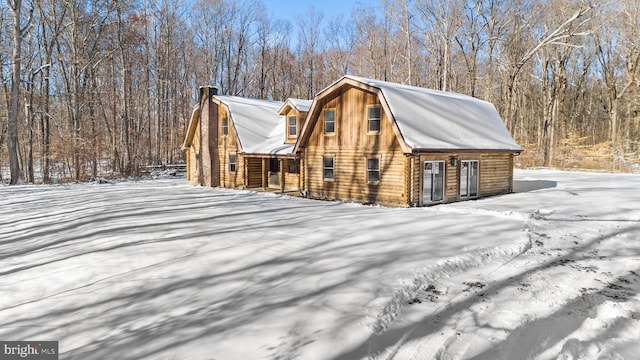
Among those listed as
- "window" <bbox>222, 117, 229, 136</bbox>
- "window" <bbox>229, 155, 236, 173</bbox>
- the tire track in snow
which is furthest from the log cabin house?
the tire track in snow

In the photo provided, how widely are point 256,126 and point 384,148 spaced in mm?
11608

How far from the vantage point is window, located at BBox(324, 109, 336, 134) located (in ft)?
62.7

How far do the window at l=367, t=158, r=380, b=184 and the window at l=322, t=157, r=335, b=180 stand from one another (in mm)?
2361

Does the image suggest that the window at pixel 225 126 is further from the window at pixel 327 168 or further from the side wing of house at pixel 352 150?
the window at pixel 327 168

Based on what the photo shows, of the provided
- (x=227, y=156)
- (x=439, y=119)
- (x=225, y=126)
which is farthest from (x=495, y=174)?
(x=225, y=126)

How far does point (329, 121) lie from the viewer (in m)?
19.3

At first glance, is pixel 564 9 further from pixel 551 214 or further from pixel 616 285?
pixel 616 285

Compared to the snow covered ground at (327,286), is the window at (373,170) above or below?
above

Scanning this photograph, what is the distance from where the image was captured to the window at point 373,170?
17397 millimetres

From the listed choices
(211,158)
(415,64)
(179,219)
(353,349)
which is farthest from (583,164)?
(353,349)

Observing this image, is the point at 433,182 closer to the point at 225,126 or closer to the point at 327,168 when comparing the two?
the point at 327,168

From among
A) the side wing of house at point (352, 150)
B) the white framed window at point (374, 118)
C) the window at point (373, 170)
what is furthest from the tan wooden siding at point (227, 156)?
the white framed window at point (374, 118)

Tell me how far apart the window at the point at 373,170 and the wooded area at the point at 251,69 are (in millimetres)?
22500

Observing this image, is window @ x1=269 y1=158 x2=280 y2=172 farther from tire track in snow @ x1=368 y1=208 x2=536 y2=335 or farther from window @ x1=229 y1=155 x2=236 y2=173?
tire track in snow @ x1=368 y1=208 x2=536 y2=335
